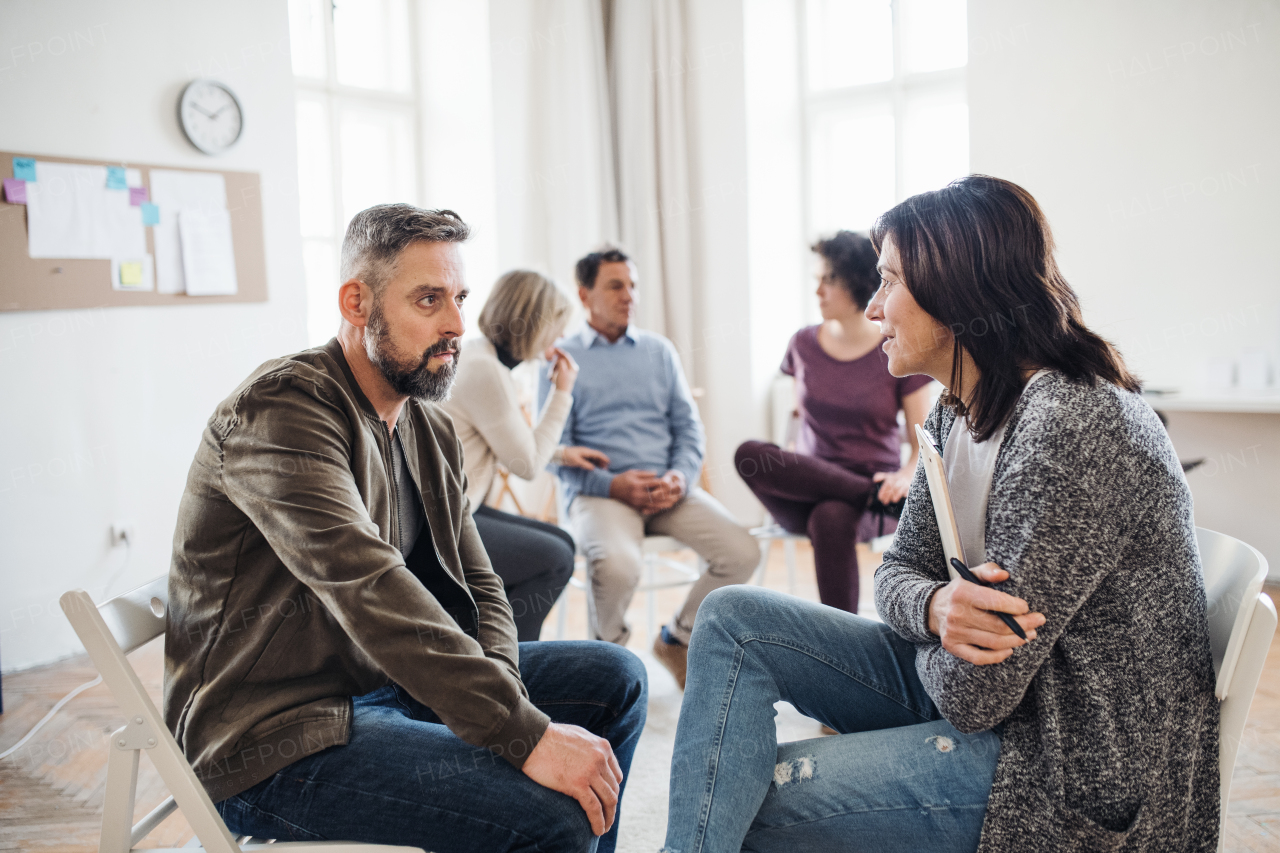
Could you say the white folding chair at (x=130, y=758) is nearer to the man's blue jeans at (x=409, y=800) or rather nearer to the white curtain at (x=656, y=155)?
the man's blue jeans at (x=409, y=800)

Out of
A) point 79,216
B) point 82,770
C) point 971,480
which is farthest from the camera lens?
point 79,216

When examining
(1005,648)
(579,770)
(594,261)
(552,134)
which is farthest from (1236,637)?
(552,134)

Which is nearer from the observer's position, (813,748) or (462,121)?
(813,748)

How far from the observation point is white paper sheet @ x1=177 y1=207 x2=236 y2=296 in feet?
10.7

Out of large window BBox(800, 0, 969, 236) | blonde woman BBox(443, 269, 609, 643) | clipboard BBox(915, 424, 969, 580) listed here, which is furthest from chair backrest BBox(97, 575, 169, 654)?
large window BBox(800, 0, 969, 236)

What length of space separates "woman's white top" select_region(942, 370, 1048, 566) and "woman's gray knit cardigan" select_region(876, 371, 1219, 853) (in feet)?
0.35

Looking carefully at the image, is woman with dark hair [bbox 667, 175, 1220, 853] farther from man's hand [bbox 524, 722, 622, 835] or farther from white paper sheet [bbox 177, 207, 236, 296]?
white paper sheet [bbox 177, 207, 236, 296]

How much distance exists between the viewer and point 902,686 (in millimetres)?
1244

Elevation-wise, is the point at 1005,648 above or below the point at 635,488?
above

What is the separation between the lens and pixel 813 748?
1133 millimetres

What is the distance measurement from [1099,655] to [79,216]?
126 inches

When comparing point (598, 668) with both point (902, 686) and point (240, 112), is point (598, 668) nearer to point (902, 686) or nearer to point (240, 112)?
point (902, 686)

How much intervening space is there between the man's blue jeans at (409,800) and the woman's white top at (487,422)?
1.40 meters

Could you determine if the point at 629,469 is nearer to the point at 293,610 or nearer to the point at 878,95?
the point at 293,610
